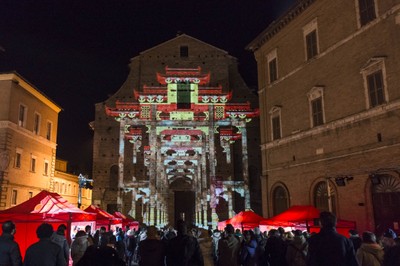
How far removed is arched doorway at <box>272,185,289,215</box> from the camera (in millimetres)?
22078

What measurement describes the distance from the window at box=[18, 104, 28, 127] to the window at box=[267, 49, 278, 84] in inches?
679

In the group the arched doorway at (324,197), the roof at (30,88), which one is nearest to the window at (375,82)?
the arched doorway at (324,197)

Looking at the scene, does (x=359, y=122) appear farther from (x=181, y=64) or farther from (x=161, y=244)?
(x=181, y=64)

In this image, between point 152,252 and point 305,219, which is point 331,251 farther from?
point 305,219

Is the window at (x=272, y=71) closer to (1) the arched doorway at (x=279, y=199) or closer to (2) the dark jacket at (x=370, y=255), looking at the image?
(1) the arched doorway at (x=279, y=199)

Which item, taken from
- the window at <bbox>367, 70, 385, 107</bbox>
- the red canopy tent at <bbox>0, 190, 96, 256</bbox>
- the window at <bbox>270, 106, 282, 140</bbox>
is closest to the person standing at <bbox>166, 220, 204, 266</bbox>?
the red canopy tent at <bbox>0, 190, 96, 256</bbox>

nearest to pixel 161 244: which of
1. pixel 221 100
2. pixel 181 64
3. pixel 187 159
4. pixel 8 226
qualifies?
pixel 8 226

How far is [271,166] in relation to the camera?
77.3 ft

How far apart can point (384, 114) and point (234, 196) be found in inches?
907

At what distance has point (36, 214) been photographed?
11195mm

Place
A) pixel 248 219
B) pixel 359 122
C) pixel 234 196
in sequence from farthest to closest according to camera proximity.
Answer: pixel 234 196
pixel 248 219
pixel 359 122

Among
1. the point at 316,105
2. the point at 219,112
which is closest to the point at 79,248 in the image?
the point at 316,105

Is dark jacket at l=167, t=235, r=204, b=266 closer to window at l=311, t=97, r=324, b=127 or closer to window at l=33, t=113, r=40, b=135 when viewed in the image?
window at l=311, t=97, r=324, b=127

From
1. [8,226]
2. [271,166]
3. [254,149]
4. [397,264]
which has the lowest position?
[397,264]
